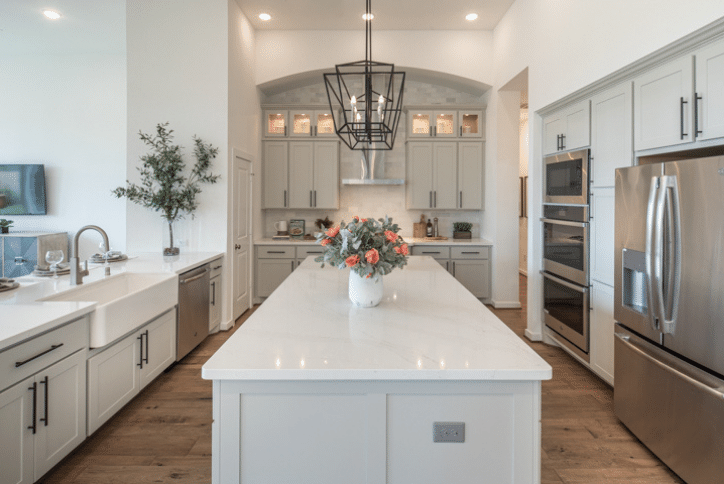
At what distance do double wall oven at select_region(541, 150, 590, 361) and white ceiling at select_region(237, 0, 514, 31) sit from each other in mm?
2222

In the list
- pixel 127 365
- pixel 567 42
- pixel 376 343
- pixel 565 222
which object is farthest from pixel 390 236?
pixel 567 42

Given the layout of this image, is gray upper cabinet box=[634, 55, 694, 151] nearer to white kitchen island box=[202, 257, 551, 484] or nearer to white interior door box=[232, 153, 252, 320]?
white kitchen island box=[202, 257, 551, 484]

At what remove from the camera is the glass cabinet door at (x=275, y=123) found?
6184 millimetres

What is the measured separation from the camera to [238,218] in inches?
204

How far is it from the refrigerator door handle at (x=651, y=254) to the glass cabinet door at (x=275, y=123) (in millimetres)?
4782

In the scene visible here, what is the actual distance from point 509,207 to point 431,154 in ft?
4.23

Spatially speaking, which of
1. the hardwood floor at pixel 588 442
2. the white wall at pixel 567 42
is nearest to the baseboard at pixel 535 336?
the white wall at pixel 567 42

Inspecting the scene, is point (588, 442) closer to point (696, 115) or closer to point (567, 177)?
point (696, 115)

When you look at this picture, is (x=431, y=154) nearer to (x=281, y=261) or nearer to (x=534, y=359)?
(x=281, y=261)

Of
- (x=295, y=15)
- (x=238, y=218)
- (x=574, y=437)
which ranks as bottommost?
A: (x=574, y=437)

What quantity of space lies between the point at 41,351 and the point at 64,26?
190 inches

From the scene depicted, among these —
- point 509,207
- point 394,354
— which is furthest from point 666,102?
point 509,207

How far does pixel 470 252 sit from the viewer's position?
5.95 meters

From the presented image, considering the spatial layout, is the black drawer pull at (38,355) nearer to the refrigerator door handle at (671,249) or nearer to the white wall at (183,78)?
the white wall at (183,78)
